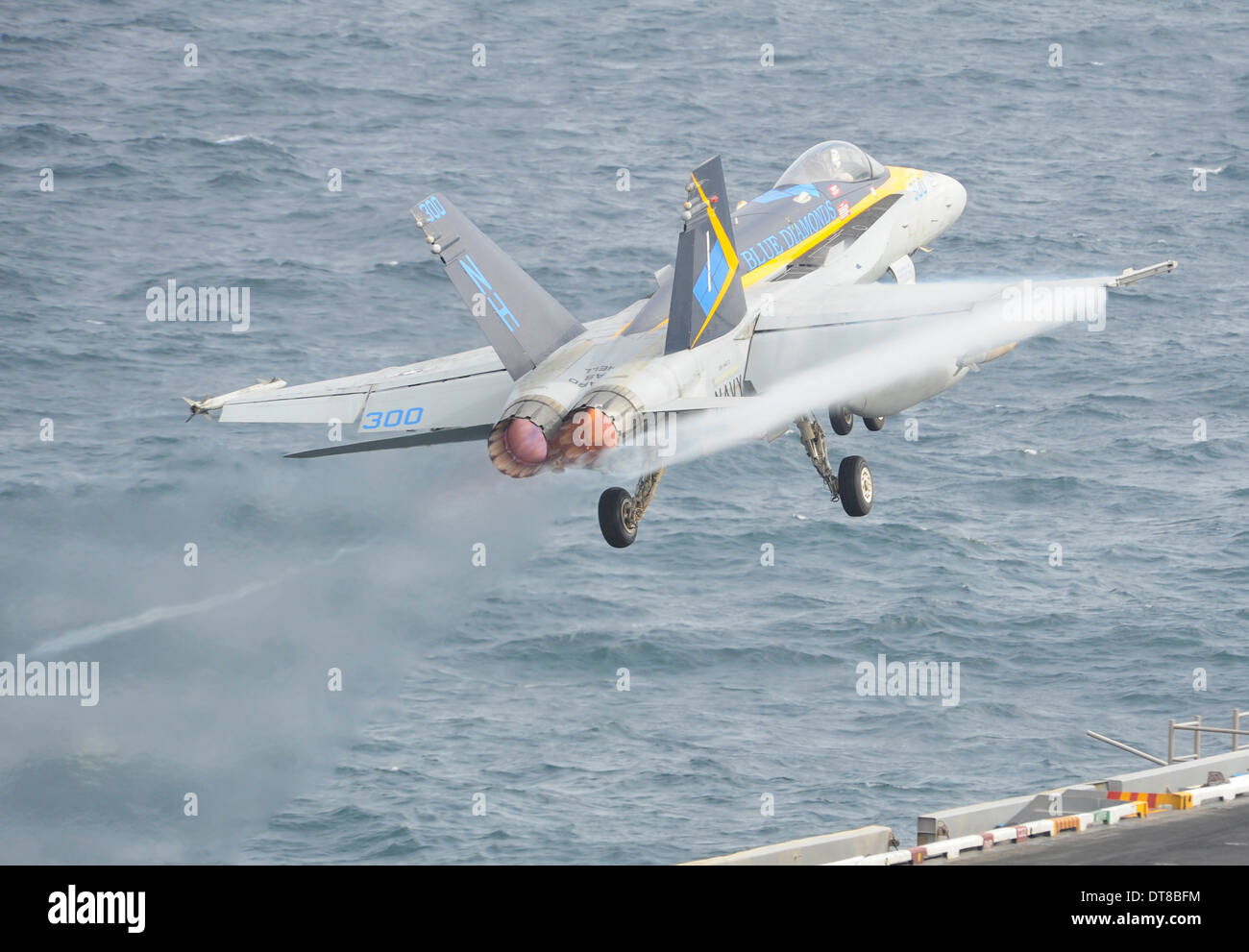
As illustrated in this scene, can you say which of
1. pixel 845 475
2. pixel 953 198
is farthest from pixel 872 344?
pixel 953 198

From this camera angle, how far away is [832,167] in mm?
48031

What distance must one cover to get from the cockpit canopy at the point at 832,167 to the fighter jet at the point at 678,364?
4556 millimetres

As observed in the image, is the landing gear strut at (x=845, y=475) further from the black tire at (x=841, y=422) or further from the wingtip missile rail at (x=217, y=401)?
the wingtip missile rail at (x=217, y=401)

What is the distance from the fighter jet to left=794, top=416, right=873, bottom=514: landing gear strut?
0.15ft

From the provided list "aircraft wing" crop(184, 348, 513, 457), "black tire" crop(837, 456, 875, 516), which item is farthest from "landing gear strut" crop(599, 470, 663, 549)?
"black tire" crop(837, 456, 875, 516)

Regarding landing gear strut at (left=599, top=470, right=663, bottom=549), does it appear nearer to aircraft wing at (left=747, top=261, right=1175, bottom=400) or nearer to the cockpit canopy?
aircraft wing at (left=747, top=261, right=1175, bottom=400)

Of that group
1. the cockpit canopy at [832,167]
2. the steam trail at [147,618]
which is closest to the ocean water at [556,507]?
the steam trail at [147,618]

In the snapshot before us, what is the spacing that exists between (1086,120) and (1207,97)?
11.8 metres

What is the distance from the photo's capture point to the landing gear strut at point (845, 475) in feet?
137

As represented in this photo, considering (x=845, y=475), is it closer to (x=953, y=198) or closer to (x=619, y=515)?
(x=619, y=515)

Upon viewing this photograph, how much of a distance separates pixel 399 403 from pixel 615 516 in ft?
18.2

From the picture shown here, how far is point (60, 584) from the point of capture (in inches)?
3130
